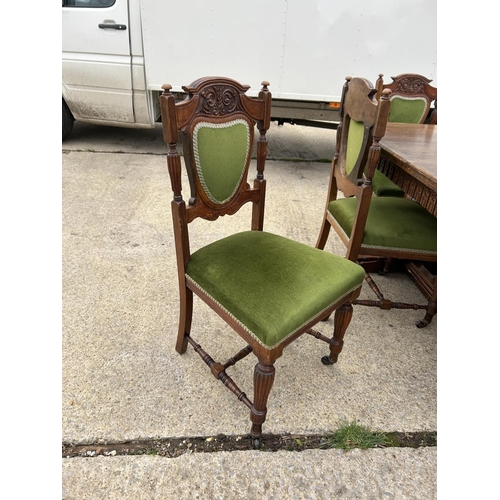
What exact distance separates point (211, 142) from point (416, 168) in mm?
933

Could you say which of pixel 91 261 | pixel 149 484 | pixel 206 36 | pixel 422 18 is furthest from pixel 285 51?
pixel 149 484

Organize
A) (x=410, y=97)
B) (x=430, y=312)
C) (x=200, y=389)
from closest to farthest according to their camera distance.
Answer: (x=200, y=389) → (x=430, y=312) → (x=410, y=97)

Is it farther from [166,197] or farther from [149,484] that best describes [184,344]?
[166,197]

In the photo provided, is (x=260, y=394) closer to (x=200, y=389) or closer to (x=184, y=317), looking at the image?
(x=200, y=389)

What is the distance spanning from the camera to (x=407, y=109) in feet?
9.47

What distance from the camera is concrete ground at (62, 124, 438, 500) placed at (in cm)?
132

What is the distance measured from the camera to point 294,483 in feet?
4.32

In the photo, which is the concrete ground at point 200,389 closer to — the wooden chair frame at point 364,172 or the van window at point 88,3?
the wooden chair frame at point 364,172

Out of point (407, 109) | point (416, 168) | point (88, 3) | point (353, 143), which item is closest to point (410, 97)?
point (407, 109)

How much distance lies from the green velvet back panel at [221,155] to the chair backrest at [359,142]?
54cm

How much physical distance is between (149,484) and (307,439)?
63 cm

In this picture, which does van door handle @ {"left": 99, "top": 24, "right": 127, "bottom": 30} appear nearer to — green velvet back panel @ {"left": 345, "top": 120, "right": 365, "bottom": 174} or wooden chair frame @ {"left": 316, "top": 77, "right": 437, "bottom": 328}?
wooden chair frame @ {"left": 316, "top": 77, "right": 437, "bottom": 328}

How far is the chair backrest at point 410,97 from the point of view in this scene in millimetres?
2775

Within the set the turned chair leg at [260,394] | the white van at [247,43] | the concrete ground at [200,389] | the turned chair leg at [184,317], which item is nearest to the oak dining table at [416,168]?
the concrete ground at [200,389]
